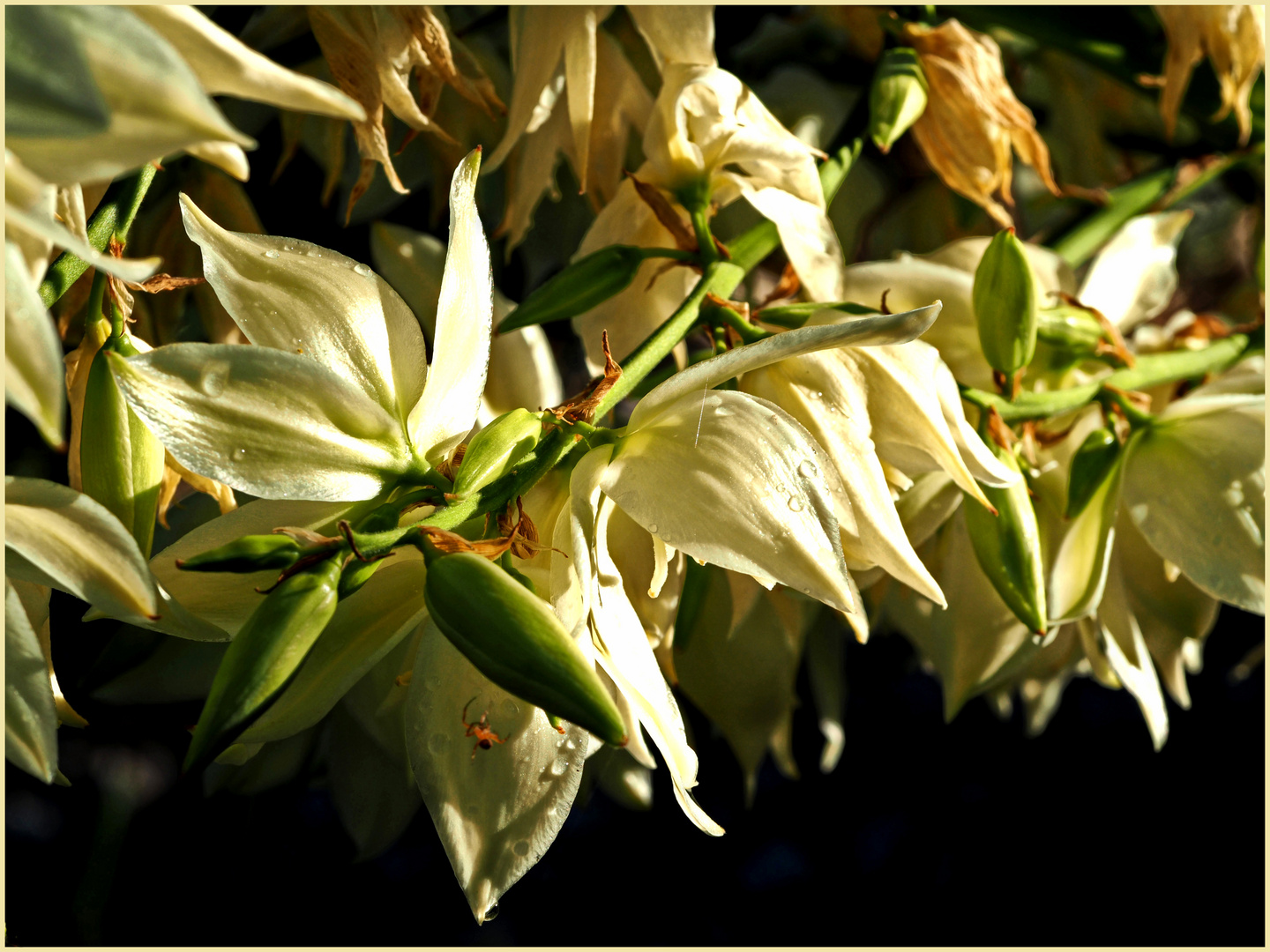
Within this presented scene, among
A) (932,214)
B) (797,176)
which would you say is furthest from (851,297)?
(932,214)

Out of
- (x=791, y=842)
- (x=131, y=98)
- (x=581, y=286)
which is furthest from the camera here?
(x=791, y=842)

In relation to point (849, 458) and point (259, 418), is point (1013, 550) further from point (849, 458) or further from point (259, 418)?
point (259, 418)

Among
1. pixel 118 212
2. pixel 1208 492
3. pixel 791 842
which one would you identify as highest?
pixel 118 212

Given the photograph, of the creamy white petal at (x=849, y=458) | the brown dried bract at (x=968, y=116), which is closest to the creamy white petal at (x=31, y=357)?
the creamy white petal at (x=849, y=458)

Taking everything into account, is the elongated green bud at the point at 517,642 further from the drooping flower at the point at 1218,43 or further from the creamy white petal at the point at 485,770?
the drooping flower at the point at 1218,43

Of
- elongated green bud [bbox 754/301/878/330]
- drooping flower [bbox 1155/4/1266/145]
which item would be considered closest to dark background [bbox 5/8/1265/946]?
drooping flower [bbox 1155/4/1266/145]

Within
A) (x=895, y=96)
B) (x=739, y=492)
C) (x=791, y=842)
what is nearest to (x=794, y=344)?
(x=739, y=492)

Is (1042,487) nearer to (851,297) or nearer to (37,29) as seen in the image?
(851,297)
